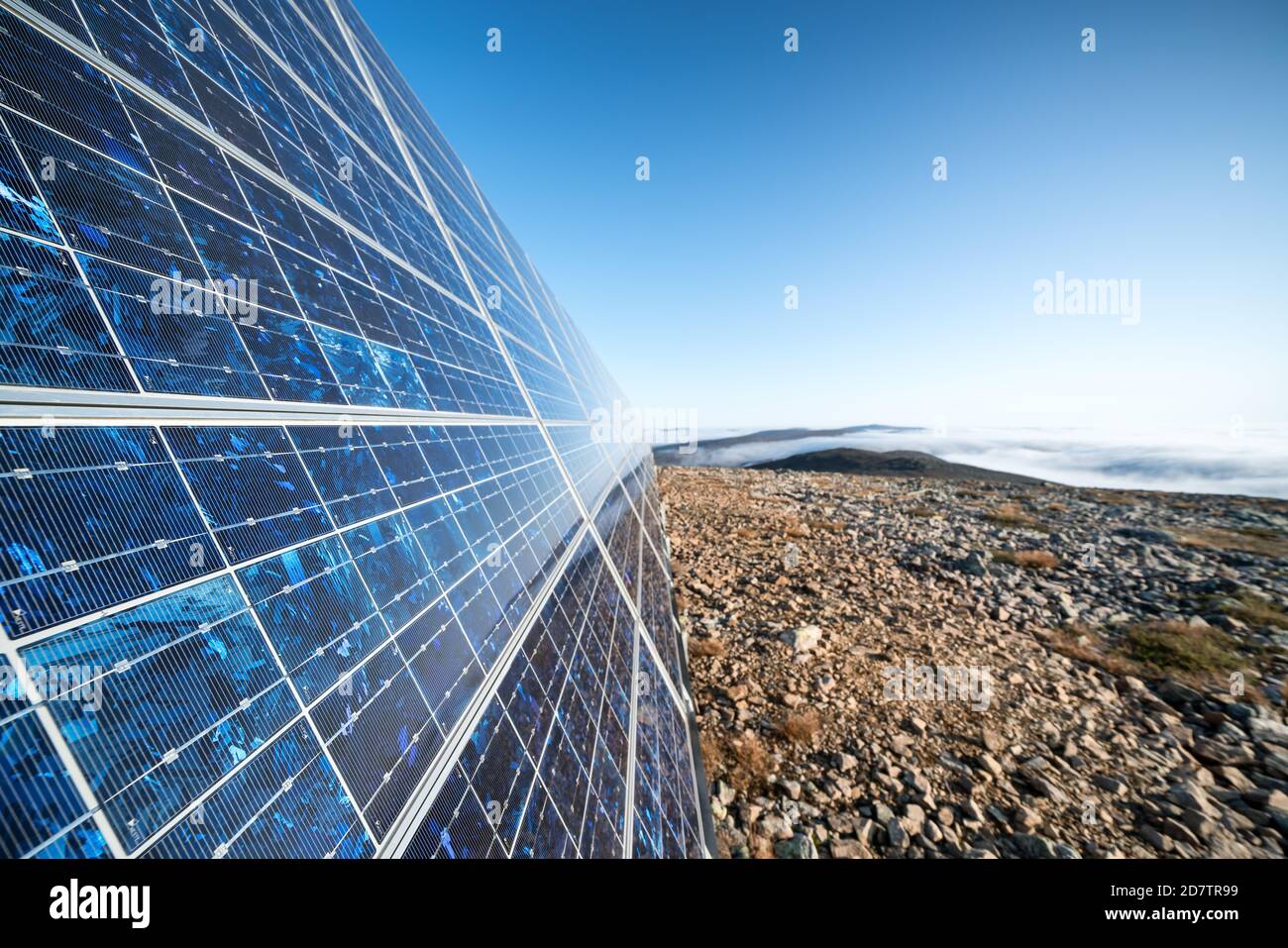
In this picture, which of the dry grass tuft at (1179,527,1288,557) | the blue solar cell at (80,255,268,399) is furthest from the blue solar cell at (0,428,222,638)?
the dry grass tuft at (1179,527,1288,557)

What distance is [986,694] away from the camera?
22.8ft

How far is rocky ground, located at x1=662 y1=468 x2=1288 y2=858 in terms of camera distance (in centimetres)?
484

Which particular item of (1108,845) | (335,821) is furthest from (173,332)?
(1108,845)

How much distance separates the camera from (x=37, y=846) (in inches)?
41.8

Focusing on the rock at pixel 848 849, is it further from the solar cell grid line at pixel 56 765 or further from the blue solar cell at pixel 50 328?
the blue solar cell at pixel 50 328

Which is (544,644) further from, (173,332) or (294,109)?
(294,109)

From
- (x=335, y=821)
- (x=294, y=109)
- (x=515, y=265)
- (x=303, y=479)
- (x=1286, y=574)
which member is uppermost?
(x=515, y=265)

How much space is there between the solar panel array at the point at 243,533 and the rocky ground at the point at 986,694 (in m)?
2.30

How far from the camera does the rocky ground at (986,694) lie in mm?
4844

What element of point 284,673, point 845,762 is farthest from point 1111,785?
point 284,673

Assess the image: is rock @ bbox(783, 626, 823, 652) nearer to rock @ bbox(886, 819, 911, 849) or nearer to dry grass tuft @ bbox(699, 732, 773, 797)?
dry grass tuft @ bbox(699, 732, 773, 797)

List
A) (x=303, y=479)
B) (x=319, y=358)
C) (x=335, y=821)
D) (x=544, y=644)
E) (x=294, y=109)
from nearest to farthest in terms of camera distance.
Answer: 1. (x=335, y=821)
2. (x=303, y=479)
3. (x=319, y=358)
4. (x=544, y=644)
5. (x=294, y=109)
